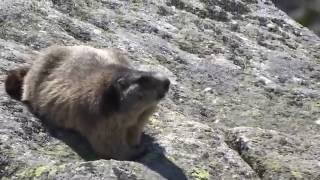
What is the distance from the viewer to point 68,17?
9828 mm

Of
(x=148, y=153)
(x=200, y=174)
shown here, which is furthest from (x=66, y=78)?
(x=200, y=174)

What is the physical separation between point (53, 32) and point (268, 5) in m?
4.13

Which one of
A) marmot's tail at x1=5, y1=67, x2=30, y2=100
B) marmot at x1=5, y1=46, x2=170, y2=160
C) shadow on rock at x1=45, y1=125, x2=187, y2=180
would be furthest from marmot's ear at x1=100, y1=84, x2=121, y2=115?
marmot's tail at x1=5, y1=67, x2=30, y2=100

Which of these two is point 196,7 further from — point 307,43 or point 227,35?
point 307,43

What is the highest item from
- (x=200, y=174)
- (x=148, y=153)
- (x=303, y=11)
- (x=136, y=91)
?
(x=136, y=91)

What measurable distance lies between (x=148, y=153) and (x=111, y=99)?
761 millimetres

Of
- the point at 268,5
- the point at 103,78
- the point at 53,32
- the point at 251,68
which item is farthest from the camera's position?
the point at 268,5

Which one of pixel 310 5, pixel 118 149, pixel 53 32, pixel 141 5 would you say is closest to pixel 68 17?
pixel 53 32

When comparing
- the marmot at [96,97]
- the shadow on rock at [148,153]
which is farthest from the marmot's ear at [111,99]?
the shadow on rock at [148,153]

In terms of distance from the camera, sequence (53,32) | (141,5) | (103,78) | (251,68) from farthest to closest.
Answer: (141,5)
(251,68)
(53,32)
(103,78)

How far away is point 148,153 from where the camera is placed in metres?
7.49

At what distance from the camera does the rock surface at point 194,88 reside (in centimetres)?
711

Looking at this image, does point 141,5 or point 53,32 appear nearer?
point 53,32

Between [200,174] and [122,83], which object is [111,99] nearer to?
[122,83]
